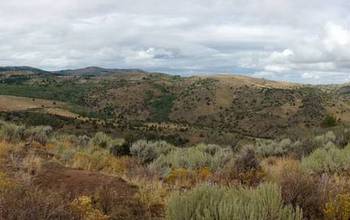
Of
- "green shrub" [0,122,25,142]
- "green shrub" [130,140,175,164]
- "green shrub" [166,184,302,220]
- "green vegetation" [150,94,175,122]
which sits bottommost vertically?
"green vegetation" [150,94,175,122]

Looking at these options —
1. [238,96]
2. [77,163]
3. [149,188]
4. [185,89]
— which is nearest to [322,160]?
[149,188]

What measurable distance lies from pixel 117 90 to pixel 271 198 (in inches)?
5647

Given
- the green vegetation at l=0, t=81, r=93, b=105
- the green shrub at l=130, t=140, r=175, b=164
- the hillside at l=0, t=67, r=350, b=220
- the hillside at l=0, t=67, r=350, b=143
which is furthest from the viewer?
the green vegetation at l=0, t=81, r=93, b=105

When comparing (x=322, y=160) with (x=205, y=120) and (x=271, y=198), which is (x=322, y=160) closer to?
(x=271, y=198)

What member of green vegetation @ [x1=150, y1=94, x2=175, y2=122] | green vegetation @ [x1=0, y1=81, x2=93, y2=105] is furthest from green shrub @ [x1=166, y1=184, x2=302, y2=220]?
green vegetation @ [x1=0, y1=81, x2=93, y2=105]

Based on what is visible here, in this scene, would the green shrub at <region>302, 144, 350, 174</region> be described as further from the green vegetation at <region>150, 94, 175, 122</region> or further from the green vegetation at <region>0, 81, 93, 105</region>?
the green vegetation at <region>0, 81, 93, 105</region>

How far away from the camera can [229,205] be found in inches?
229

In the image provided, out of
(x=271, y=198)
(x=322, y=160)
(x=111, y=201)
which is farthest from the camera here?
(x=322, y=160)

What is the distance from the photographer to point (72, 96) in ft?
499

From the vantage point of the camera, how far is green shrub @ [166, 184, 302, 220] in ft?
18.9

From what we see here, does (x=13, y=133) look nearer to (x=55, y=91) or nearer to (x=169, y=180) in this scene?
(x=169, y=180)

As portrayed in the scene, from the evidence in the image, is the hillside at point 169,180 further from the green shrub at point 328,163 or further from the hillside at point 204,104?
the hillside at point 204,104

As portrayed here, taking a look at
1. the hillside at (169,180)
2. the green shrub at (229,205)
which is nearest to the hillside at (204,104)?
the hillside at (169,180)

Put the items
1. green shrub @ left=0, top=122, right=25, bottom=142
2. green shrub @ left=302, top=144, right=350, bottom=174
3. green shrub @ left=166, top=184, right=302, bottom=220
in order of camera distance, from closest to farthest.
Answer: green shrub @ left=166, top=184, right=302, bottom=220 → green shrub @ left=302, top=144, right=350, bottom=174 → green shrub @ left=0, top=122, right=25, bottom=142
